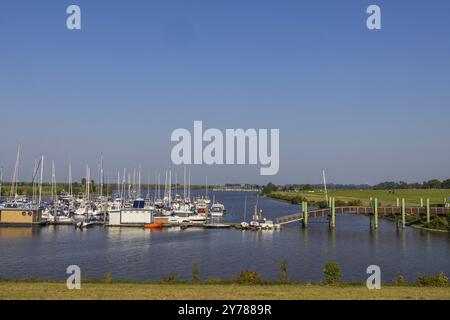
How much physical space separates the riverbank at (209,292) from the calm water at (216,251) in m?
14.1

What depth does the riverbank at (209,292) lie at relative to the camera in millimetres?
17016

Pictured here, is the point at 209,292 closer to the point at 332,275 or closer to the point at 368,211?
the point at 332,275

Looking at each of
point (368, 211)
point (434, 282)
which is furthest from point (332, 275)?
point (368, 211)

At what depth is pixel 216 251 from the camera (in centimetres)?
5169

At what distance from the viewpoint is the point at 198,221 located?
83375 mm

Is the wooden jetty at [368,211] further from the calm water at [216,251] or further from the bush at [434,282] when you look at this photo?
the bush at [434,282]

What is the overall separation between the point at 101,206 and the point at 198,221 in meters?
25.0

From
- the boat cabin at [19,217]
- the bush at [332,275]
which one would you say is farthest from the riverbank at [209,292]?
the boat cabin at [19,217]

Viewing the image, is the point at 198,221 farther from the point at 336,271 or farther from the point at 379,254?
the point at 336,271

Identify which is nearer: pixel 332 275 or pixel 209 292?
pixel 209 292

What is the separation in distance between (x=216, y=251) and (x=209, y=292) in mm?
33682

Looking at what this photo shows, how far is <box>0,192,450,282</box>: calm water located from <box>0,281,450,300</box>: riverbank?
46.1 feet
